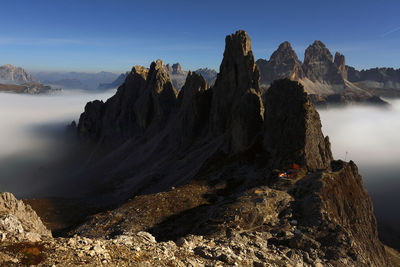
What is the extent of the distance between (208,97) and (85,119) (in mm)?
118698

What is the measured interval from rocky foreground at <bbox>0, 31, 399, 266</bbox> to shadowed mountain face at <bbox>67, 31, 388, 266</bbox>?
0.71ft

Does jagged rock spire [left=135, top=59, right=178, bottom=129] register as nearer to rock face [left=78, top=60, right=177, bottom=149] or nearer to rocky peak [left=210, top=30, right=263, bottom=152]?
rock face [left=78, top=60, right=177, bottom=149]

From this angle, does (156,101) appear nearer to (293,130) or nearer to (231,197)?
(293,130)

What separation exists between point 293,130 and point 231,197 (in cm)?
2566

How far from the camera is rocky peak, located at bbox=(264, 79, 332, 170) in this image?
53.2 metres

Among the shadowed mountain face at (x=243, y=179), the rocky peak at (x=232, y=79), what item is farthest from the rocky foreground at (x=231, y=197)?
the rocky peak at (x=232, y=79)

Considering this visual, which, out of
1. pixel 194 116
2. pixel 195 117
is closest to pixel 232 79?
pixel 195 117

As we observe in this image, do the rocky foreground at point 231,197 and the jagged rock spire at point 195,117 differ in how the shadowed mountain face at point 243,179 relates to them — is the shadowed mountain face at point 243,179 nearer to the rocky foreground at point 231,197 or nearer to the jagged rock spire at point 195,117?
the rocky foreground at point 231,197

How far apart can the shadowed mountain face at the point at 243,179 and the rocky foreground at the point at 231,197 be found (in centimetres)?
22

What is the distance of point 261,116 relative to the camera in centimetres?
7194

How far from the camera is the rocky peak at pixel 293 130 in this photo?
53.2 meters

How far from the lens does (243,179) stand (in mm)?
56344

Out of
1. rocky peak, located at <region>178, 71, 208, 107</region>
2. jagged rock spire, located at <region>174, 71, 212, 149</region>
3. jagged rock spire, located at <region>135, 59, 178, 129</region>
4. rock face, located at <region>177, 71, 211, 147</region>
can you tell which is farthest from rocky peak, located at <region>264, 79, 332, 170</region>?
jagged rock spire, located at <region>135, 59, 178, 129</region>

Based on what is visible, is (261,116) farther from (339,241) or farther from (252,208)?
(339,241)
